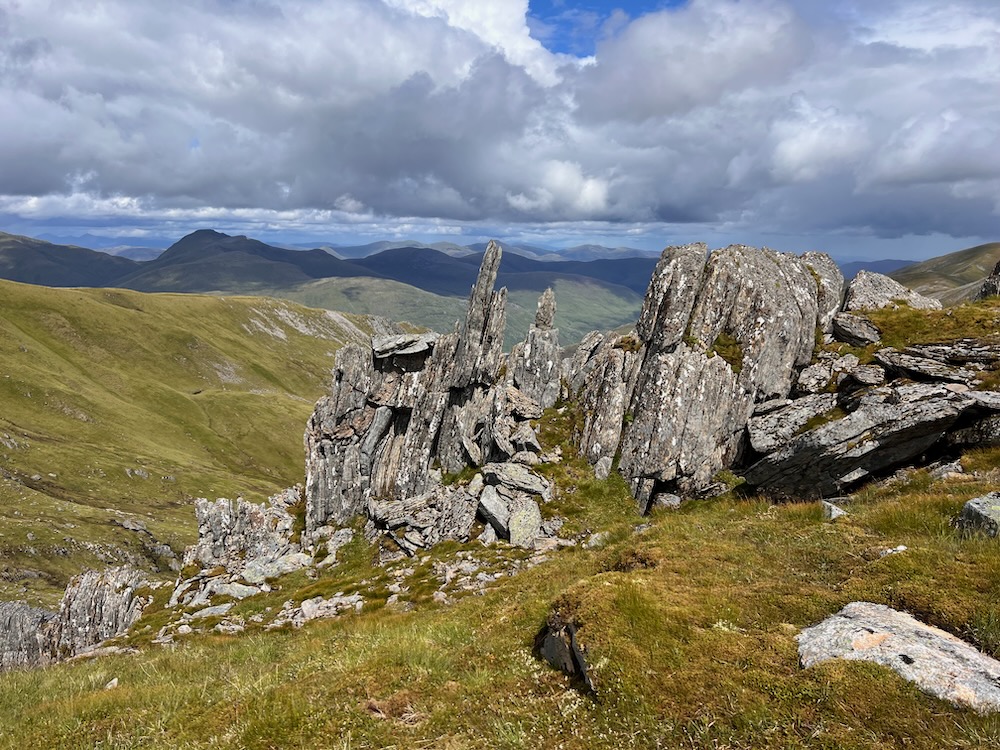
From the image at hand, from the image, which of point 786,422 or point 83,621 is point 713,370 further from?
point 83,621

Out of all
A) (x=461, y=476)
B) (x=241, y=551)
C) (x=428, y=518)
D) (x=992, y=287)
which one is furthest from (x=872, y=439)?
(x=241, y=551)

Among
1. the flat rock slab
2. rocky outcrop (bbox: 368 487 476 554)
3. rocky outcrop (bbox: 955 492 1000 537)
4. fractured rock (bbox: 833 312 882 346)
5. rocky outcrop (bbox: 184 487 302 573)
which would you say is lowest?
rocky outcrop (bbox: 184 487 302 573)

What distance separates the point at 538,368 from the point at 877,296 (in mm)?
31645

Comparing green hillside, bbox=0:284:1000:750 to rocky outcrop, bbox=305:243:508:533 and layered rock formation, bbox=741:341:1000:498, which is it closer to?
layered rock formation, bbox=741:341:1000:498

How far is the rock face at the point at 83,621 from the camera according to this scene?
4962 centimetres

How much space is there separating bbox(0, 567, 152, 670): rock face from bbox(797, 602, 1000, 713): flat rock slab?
57467 mm

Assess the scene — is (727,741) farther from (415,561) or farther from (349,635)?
(415,561)

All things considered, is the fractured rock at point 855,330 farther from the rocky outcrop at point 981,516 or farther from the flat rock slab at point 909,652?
the flat rock slab at point 909,652

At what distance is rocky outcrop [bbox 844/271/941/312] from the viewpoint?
4297 cm

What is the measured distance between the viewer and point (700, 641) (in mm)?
11211

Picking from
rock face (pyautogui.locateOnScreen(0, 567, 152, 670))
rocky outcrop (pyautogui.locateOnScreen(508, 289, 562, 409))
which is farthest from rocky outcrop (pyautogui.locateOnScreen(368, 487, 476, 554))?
rock face (pyautogui.locateOnScreen(0, 567, 152, 670))

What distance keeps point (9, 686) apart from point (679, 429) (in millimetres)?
39278

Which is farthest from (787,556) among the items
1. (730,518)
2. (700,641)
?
(730,518)

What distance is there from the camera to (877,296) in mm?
43875
